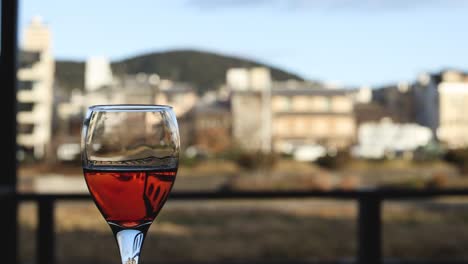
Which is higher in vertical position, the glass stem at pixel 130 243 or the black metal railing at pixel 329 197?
the glass stem at pixel 130 243

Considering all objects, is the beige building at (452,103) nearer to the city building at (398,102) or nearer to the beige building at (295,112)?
the city building at (398,102)

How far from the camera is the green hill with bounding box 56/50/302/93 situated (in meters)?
35.9

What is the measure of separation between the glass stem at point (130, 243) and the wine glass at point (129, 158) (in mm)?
17

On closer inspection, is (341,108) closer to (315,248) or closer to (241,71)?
(241,71)

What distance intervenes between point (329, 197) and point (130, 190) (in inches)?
64.1

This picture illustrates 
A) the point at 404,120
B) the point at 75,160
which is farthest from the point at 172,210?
the point at 404,120

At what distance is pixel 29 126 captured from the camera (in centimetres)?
3319

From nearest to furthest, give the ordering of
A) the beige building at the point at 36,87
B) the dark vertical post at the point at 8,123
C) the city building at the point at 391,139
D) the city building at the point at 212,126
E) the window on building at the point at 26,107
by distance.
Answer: the dark vertical post at the point at 8,123 → the city building at the point at 391,139 → the city building at the point at 212,126 → the beige building at the point at 36,87 → the window on building at the point at 26,107

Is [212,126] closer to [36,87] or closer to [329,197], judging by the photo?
[36,87]

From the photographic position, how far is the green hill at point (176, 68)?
118 ft

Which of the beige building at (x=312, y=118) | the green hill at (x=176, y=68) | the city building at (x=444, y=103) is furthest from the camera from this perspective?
the green hill at (x=176, y=68)

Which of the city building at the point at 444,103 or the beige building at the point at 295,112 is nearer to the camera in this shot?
the city building at the point at 444,103

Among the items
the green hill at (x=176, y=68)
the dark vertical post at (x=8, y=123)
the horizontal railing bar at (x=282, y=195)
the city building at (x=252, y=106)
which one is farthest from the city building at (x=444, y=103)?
the dark vertical post at (x=8, y=123)

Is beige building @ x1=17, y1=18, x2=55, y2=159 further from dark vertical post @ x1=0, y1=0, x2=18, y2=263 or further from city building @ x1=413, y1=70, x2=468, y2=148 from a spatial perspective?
dark vertical post @ x1=0, y1=0, x2=18, y2=263
